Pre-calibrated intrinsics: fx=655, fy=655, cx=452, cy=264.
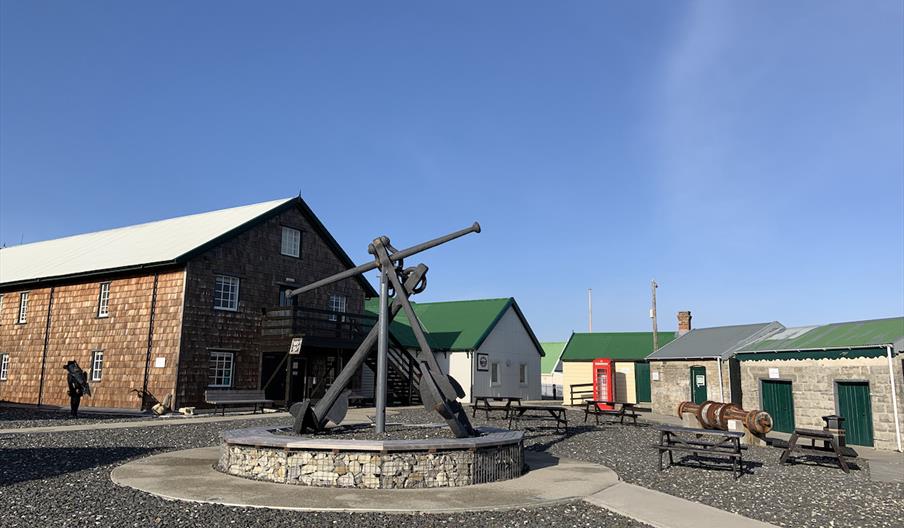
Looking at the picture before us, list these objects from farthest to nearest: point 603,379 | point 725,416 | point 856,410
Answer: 1. point 603,379
2. point 856,410
3. point 725,416

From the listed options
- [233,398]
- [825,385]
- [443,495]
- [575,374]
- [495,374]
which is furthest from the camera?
[575,374]

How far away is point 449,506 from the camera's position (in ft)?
25.3

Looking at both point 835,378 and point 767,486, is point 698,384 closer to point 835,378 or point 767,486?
point 835,378

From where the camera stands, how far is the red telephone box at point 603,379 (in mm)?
31781

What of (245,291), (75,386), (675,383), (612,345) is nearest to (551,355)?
(612,345)

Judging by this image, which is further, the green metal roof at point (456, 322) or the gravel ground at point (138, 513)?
the green metal roof at point (456, 322)

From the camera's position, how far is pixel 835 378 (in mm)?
18000

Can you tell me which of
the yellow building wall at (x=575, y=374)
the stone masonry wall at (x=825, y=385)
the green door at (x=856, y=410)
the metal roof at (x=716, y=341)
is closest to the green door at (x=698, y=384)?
the metal roof at (x=716, y=341)

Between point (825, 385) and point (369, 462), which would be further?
point (825, 385)

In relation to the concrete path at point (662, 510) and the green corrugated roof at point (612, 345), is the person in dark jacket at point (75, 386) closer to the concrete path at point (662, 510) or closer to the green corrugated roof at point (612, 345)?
the concrete path at point (662, 510)

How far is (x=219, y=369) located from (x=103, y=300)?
5510 millimetres

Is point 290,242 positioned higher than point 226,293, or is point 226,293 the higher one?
point 290,242

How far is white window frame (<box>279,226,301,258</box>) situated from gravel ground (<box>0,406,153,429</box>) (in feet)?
29.2

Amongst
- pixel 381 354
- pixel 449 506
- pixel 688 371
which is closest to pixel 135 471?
pixel 381 354
